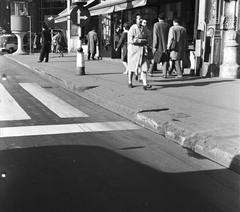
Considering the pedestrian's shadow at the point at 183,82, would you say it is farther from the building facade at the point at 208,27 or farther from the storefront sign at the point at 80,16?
the storefront sign at the point at 80,16

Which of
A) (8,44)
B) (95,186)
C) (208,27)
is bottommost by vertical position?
(95,186)

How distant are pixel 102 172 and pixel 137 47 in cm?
558

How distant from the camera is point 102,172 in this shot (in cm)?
387

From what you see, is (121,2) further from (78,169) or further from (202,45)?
(78,169)

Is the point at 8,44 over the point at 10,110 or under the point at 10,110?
over

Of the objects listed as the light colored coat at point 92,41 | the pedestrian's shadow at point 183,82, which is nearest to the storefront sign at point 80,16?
the pedestrian's shadow at point 183,82

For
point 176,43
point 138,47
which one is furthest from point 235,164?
point 176,43

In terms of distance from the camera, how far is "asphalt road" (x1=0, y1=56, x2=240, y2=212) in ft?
10.3

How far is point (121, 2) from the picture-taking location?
621 inches

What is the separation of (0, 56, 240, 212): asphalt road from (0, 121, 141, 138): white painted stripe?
0.01 metres

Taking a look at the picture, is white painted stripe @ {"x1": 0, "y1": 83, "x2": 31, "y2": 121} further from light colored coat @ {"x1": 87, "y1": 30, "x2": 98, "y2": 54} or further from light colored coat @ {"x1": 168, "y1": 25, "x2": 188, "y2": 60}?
light colored coat @ {"x1": 87, "y1": 30, "x2": 98, "y2": 54}

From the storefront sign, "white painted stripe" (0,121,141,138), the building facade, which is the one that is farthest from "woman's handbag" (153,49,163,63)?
"white painted stripe" (0,121,141,138)

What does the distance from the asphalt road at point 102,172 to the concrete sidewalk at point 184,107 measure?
0.70ft

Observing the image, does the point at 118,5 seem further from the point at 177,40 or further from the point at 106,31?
the point at 106,31
